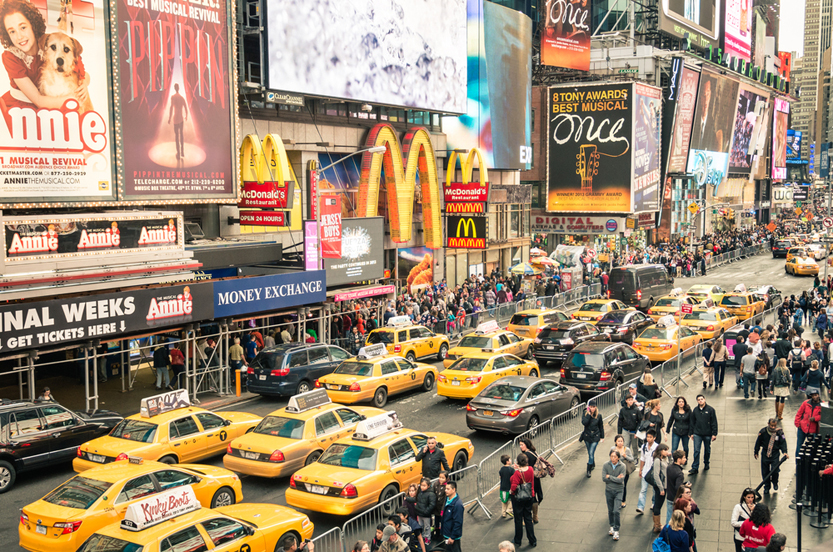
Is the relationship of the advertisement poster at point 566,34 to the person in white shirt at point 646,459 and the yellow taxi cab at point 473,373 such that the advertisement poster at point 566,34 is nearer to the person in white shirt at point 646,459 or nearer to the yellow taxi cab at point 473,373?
the yellow taxi cab at point 473,373

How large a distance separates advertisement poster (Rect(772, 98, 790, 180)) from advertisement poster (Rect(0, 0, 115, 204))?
111 metres

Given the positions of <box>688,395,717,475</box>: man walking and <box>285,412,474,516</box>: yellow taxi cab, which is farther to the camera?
<box>688,395,717,475</box>: man walking

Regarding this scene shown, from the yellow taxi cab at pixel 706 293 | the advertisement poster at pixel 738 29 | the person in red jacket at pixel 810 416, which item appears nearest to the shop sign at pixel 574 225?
the yellow taxi cab at pixel 706 293

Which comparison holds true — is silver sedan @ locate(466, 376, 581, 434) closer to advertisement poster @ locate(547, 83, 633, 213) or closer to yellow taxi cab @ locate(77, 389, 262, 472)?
yellow taxi cab @ locate(77, 389, 262, 472)

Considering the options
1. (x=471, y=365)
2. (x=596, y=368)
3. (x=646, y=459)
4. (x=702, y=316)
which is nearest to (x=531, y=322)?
(x=702, y=316)

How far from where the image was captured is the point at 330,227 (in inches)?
1208

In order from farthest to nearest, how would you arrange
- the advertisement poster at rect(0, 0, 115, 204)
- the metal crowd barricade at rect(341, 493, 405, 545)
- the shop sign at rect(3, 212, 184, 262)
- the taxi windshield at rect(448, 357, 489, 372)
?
the taxi windshield at rect(448, 357, 489, 372) → the advertisement poster at rect(0, 0, 115, 204) → the shop sign at rect(3, 212, 184, 262) → the metal crowd barricade at rect(341, 493, 405, 545)

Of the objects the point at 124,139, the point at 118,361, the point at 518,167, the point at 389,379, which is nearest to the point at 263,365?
the point at 389,379

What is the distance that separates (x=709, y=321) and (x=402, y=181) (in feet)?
53.3

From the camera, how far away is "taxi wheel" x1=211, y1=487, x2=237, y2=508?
1474 centimetres

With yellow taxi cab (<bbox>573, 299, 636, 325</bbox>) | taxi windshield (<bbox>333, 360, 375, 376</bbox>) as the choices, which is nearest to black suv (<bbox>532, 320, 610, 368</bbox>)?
yellow taxi cab (<bbox>573, 299, 636, 325</bbox>)

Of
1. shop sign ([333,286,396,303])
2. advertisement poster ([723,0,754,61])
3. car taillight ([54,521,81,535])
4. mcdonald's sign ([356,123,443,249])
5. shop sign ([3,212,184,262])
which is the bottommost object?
car taillight ([54,521,81,535])

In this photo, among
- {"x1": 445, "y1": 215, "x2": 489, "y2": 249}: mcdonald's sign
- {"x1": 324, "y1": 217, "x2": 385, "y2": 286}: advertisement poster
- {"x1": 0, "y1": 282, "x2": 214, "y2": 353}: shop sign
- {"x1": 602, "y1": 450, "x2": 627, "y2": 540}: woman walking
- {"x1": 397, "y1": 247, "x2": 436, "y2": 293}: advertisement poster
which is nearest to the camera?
{"x1": 602, "y1": 450, "x2": 627, "y2": 540}: woman walking

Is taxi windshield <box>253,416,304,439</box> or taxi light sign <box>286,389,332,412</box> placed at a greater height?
taxi light sign <box>286,389,332,412</box>
